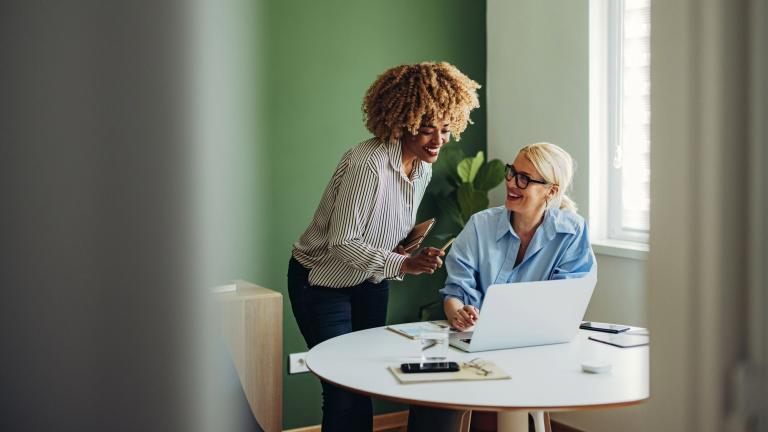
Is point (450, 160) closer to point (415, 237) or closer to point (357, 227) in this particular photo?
point (415, 237)

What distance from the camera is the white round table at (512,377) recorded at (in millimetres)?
1376

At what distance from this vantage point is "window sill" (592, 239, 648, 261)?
2721 millimetres

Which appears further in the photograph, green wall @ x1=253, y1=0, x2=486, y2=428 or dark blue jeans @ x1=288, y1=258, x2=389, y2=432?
green wall @ x1=253, y1=0, x2=486, y2=428

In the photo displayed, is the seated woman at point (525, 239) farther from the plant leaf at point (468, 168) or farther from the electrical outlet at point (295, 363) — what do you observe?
the electrical outlet at point (295, 363)

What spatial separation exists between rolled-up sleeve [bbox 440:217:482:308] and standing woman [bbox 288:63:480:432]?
18cm

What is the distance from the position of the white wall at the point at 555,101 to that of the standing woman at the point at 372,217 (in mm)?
927

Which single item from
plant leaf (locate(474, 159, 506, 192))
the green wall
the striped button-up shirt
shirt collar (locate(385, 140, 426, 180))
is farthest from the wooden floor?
shirt collar (locate(385, 140, 426, 180))

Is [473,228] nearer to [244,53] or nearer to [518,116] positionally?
[518,116]

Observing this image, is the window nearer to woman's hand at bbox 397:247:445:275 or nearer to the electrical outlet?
woman's hand at bbox 397:247:445:275

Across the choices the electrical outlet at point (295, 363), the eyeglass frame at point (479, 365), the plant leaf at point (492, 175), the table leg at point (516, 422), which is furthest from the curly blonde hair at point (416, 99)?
the electrical outlet at point (295, 363)

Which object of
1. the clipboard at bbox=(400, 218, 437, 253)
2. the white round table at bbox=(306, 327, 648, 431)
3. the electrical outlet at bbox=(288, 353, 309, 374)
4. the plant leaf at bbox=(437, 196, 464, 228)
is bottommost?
the electrical outlet at bbox=(288, 353, 309, 374)

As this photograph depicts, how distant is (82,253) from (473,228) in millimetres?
1964

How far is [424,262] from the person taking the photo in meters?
1.97

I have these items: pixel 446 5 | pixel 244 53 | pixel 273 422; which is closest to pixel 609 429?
pixel 273 422
